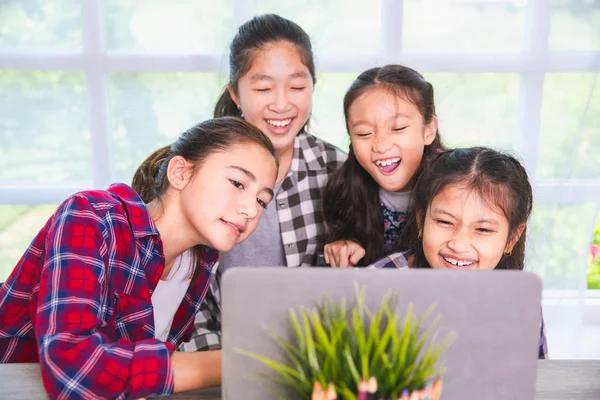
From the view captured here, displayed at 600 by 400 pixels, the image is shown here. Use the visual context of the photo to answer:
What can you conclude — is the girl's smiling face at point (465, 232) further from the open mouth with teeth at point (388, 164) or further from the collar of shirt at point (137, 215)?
the collar of shirt at point (137, 215)

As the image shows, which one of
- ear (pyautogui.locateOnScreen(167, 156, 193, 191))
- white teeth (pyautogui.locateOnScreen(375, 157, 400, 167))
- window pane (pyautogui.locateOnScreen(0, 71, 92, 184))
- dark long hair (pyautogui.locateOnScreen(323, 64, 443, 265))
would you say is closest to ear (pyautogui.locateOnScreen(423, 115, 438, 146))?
Result: dark long hair (pyautogui.locateOnScreen(323, 64, 443, 265))

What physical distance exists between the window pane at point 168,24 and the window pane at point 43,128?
243 mm

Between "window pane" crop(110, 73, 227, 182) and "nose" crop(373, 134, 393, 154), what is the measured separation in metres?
0.98

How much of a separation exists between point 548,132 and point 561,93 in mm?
161

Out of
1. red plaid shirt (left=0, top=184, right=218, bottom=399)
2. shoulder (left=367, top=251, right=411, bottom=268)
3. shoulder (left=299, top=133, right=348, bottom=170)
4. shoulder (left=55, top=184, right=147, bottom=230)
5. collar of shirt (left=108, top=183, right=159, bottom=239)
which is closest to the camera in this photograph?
red plaid shirt (left=0, top=184, right=218, bottom=399)

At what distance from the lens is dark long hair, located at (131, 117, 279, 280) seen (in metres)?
1.31

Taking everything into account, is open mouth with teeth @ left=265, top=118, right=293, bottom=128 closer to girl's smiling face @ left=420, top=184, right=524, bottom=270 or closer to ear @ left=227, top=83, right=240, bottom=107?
ear @ left=227, top=83, right=240, bottom=107

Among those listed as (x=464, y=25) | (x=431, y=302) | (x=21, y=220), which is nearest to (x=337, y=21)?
(x=464, y=25)

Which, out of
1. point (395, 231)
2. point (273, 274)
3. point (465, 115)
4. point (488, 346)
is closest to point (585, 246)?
point (465, 115)

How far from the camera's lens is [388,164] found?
5.11 feet

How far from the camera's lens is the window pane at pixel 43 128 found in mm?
2314

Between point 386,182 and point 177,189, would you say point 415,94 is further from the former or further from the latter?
point 177,189

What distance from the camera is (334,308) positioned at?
74 cm

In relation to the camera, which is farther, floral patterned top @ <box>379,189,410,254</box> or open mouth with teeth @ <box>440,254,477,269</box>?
floral patterned top @ <box>379,189,410,254</box>
